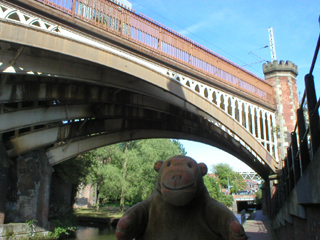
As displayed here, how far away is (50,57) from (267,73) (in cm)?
1677

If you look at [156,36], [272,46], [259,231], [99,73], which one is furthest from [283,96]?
[99,73]

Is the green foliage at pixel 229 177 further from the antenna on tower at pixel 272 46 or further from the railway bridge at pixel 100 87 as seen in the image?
the railway bridge at pixel 100 87

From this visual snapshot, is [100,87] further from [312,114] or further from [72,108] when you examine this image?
[312,114]

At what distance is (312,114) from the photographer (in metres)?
4.40

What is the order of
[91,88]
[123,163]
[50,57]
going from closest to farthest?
1. [50,57]
2. [91,88]
3. [123,163]

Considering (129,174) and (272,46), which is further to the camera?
(272,46)

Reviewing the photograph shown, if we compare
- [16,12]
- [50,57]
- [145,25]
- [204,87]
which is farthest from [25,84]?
[204,87]

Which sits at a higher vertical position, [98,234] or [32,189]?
[32,189]

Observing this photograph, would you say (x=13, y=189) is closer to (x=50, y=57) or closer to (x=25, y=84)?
(x=25, y=84)

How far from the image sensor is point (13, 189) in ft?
46.6

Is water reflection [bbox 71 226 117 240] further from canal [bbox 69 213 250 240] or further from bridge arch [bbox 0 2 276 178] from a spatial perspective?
bridge arch [bbox 0 2 276 178]

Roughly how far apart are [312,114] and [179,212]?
2.73m

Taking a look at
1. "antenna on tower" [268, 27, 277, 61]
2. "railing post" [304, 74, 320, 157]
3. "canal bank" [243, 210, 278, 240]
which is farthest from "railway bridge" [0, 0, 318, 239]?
"railing post" [304, 74, 320, 157]

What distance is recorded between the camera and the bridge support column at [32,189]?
47.3 ft
